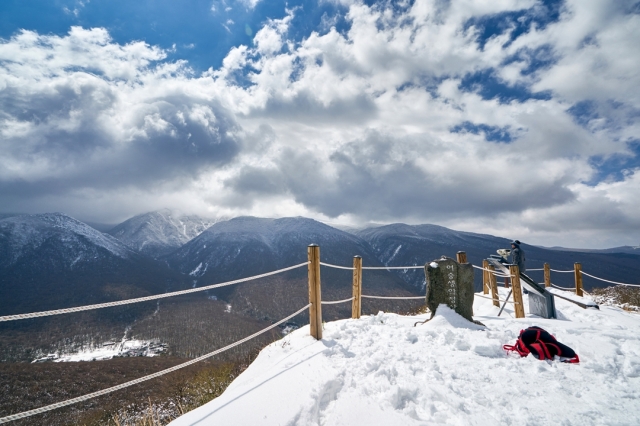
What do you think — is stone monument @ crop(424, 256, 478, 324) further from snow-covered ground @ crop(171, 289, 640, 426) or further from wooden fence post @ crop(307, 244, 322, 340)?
wooden fence post @ crop(307, 244, 322, 340)

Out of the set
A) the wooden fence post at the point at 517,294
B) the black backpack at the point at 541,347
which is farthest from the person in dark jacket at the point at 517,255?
the black backpack at the point at 541,347

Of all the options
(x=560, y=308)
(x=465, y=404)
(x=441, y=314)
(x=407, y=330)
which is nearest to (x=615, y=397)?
(x=465, y=404)

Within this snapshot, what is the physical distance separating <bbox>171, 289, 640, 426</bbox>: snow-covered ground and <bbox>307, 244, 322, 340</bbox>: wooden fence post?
7.6 inches

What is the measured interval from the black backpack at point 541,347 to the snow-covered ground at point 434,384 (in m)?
0.14

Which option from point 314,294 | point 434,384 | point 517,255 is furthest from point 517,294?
point 434,384

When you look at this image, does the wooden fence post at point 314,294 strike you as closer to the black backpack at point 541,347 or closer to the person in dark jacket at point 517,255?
the black backpack at point 541,347

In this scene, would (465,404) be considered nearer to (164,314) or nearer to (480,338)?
(480,338)

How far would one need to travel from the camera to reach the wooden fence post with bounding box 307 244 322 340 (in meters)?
5.43

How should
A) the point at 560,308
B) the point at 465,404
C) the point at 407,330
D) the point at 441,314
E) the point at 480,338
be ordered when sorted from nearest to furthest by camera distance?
the point at 465,404 < the point at 480,338 < the point at 407,330 < the point at 441,314 < the point at 560,308

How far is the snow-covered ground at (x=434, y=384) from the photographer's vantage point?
9.89 ft

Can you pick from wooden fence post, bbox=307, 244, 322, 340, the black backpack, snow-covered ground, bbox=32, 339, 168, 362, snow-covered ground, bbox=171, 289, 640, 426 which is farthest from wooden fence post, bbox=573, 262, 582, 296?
snow-covered ground, bbox=32, 339, 168, 362

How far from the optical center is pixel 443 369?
13.2 ft

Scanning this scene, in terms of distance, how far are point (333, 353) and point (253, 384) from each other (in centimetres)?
132

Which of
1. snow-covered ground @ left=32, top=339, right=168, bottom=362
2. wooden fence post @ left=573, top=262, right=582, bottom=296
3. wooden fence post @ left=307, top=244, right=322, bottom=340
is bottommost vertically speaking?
snow-covered ground @ left=32, top=339, right=168, bottom=362
